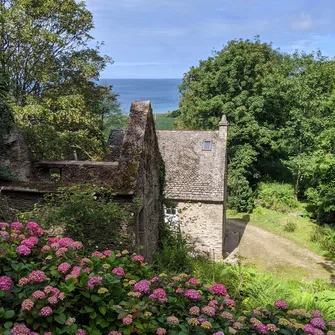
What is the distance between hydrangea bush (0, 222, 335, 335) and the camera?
3402 millimetres

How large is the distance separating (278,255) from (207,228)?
5.49 m

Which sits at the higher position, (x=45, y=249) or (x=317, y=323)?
(x=45, y=249)

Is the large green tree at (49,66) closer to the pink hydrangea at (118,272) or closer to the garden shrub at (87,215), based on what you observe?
the garden shrub at (87,215)

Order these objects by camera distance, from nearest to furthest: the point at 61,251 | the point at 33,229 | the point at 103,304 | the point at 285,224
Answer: the point at 103,304, the point at 61,251, the point at 33,229, the point at 285,224

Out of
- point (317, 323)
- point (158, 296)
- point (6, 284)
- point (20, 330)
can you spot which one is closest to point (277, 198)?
point (317, 323)

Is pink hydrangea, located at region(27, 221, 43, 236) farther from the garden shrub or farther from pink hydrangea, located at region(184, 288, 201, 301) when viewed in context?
the garden shrub

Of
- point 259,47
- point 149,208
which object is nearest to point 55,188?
point 149,208

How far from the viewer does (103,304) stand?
371cm

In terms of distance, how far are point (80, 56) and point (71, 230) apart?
548 inches

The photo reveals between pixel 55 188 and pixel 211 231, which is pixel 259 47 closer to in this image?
pixel 211 231

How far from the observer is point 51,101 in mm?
16641

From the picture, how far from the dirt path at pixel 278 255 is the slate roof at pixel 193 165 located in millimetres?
4805

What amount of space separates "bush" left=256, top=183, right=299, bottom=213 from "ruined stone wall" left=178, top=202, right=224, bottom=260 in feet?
40.0

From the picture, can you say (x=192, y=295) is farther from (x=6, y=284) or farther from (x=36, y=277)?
(x=6, y=284)
